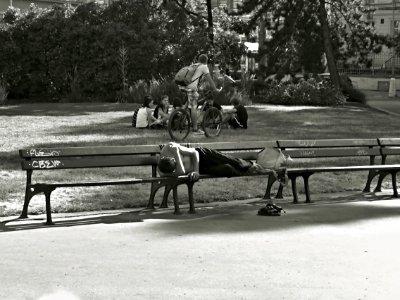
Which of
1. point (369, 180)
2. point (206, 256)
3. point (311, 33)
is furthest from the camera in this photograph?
point (311, 33)

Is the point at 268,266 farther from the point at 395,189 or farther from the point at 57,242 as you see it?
the point at 395,189

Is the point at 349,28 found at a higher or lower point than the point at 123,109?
higher

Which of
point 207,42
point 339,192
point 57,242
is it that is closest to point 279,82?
point 207,42

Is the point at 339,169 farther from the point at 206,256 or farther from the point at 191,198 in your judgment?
the point at 206,256

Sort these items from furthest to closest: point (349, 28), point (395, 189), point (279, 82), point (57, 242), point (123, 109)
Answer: point (349, 28) → point (279, 82) → point (123, 109) → point (395, 189) → point (57, 242)

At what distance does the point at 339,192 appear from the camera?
11852 millimetres

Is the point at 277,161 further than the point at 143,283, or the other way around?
the point at 277,161

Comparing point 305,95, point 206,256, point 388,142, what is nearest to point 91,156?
point 206,256

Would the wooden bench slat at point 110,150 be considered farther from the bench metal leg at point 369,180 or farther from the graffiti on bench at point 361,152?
the graffiti on bench at point 361,152

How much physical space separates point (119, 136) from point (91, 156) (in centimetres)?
718

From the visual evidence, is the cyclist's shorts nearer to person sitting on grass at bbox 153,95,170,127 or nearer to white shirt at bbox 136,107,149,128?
person sitting on grass at bbox 153,95,170,127

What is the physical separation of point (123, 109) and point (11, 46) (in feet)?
27.7

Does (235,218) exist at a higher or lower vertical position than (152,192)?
lower

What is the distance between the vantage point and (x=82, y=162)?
970cm
